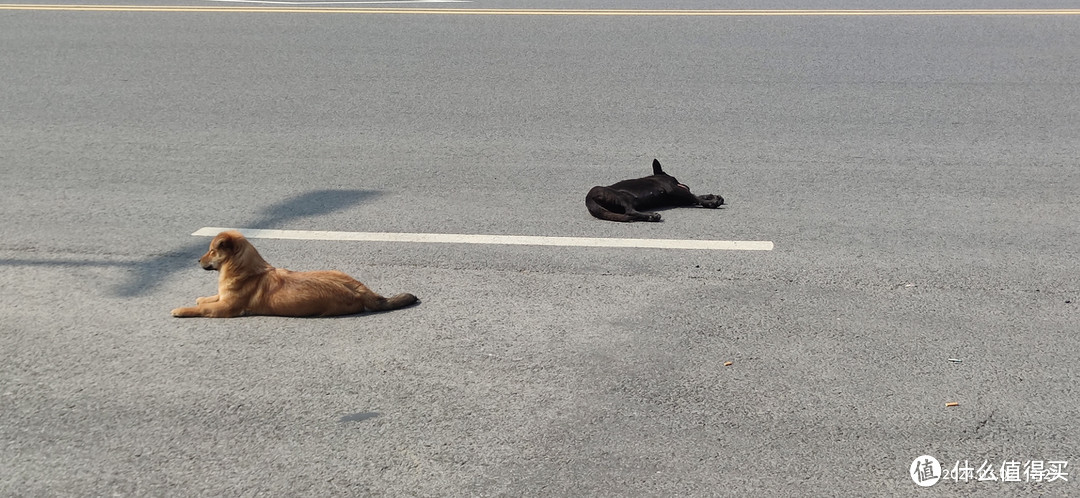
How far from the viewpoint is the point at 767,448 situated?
3996 millimetres

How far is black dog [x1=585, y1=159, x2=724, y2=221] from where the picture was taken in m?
6.94

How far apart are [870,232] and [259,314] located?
391cm

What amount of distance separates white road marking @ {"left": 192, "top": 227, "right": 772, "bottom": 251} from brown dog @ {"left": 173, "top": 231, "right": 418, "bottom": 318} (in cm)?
129

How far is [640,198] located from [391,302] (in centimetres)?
232

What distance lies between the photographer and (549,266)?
6078 mm

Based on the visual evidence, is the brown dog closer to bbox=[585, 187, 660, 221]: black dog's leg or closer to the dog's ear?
the dog's ear

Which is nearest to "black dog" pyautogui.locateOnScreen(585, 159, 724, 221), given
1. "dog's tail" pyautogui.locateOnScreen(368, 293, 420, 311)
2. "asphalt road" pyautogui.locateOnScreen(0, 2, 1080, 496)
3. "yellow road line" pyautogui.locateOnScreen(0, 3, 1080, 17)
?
"asphalt road" pyautogui.locateOnScreen(0, 2, 1080, 496)

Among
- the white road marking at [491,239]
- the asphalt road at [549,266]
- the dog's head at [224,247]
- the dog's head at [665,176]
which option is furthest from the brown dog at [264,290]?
the dog's head at [665,176]

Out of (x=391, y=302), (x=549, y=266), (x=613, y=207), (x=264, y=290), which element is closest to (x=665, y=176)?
(x=613, y=207)

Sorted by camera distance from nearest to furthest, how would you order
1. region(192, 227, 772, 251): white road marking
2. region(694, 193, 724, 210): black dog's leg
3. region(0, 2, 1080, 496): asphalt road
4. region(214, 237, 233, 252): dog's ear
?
1. region(0, 2, 1080, 496): asphalt road
2. region(214, 237, 233, 252): dog's ear
3. region(192, 227, 772, 251): white road marking
4. region(694, 193, 724, 210): black dog's leg

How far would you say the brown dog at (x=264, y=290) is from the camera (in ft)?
17.1

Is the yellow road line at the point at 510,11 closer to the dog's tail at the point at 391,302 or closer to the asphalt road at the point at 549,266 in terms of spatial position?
the asphalt road at the point at 549,266

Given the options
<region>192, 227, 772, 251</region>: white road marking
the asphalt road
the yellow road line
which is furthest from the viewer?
the yellow road line

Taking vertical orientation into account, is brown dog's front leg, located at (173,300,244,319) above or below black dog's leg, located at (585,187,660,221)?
below
